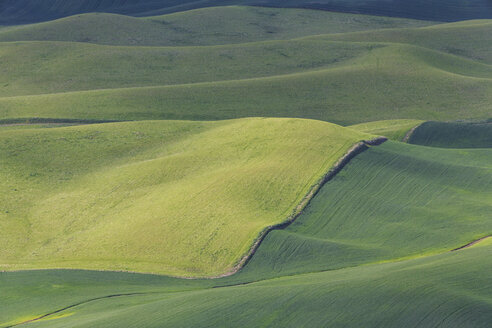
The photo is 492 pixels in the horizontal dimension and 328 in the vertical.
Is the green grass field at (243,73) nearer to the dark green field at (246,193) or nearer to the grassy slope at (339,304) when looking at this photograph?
the dark green field at (246,193)

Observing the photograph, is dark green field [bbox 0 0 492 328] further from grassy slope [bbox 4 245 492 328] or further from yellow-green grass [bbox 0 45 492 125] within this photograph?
yellow-green grass [bbox 0 45 492 125]

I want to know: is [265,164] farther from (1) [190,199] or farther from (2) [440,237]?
(2) [440,237]

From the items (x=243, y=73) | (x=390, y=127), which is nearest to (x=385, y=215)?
(x=390, y=127)

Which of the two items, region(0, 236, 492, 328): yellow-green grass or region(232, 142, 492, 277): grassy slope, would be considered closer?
region(0, 236, 492, 328): yellow-green grass

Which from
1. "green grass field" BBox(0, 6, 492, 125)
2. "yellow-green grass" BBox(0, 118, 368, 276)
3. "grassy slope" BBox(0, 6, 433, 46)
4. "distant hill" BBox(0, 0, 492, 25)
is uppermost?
"distant hill" BBox(0, 0, 492, 25)

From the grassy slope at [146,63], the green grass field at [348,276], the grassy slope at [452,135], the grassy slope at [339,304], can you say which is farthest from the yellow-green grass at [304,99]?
the grassy slope at [339,304]

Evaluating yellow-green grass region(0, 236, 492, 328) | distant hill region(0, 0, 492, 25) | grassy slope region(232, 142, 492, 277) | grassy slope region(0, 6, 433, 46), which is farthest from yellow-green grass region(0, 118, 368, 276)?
distant hill region(0, 0, 492, 25)
